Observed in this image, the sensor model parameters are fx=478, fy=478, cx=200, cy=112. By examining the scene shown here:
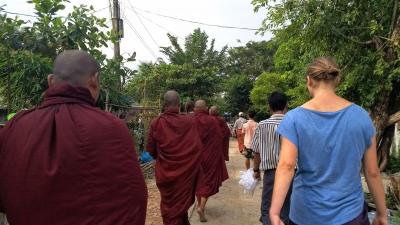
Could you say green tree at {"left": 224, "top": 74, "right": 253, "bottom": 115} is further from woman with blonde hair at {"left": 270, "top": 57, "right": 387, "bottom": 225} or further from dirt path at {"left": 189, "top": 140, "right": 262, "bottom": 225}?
woman with blonde hair at {"left": 270, "top": 57, "right": 387, "bottom": 225}

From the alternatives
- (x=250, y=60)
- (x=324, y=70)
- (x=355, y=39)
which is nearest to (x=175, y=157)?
(x=324, y=70)

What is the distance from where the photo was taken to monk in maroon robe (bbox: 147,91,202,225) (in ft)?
18.8

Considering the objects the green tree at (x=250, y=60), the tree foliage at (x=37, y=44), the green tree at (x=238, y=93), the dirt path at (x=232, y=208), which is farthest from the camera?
the green tree at (x=250, y=60)

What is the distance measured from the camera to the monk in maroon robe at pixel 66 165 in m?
2.05

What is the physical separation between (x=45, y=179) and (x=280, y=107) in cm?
333

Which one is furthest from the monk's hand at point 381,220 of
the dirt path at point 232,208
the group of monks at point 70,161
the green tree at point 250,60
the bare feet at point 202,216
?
the green tree at point 250,60

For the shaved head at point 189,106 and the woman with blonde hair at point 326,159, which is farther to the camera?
the shaved head at point 189,106

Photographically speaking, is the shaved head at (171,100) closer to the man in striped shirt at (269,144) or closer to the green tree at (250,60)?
the man in striped shirt at (269,144)

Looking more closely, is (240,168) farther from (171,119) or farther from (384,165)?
(171,119)

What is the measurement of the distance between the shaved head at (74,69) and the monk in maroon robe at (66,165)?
40mm

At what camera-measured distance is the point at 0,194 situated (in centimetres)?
218

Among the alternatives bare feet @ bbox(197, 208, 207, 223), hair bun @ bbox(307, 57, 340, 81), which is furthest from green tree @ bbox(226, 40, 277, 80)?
hair bun @ bbox(307, 57, 340, 81)

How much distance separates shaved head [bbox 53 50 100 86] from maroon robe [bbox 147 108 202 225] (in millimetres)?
3461

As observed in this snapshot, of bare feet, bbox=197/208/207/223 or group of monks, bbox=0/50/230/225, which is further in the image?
bare feet, bbox=197/208/207/223
